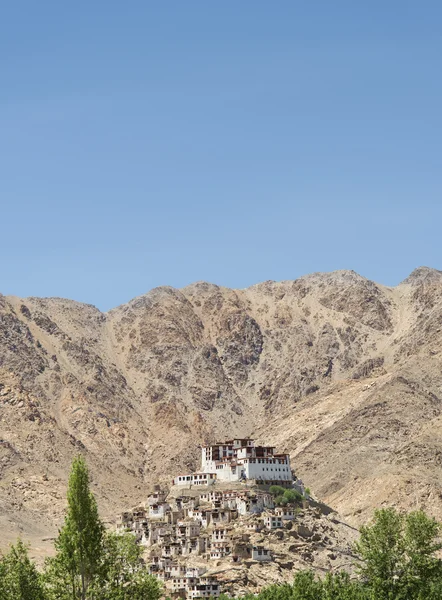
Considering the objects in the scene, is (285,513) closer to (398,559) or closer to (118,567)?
(398,559)

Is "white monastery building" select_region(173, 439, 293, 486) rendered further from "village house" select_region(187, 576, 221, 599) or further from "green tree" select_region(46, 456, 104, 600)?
"green tree" select_region(46, 456, 104, 600)

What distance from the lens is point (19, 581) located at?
82188mm

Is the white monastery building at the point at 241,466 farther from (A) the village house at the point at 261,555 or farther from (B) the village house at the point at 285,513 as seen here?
(A) the village house at the point at 261,555

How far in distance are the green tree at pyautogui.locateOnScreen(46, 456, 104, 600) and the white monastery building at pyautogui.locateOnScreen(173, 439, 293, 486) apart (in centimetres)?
9451

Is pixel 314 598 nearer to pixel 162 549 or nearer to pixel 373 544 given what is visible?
pixel 373 544

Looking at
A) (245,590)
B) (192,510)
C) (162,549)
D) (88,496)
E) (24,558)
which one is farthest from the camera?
(192,510)

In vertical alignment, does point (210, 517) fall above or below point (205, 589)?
above

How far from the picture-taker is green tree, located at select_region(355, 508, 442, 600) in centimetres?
10012

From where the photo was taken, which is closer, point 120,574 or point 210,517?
point 120,574

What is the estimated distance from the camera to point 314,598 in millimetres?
104500

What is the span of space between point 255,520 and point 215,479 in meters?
17.0

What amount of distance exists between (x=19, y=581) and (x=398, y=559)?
119 ft

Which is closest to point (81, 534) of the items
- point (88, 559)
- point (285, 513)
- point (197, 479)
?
point (88, 559)

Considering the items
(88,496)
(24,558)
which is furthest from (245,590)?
(88,496)
